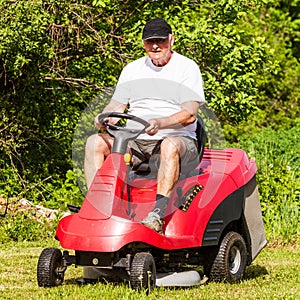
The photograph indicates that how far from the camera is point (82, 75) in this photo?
422 inches

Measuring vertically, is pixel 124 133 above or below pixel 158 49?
below

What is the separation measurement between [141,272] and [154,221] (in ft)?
1.27

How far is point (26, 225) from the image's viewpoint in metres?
8.77

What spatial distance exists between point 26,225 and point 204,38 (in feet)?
9.23

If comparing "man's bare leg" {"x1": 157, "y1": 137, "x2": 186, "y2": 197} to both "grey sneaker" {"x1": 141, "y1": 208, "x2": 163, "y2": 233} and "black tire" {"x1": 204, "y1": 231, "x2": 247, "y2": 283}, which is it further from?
"black tire" {"x1": 204, "y1": 231, "x2": 247, "y2": 283}

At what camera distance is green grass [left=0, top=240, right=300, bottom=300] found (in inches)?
216

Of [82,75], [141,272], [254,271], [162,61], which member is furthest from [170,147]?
[82,75]

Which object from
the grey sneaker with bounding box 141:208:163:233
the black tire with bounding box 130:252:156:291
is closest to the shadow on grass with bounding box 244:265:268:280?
the grey sneaker with bounding box 141:208:163:233

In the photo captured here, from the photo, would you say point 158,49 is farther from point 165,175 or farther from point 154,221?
point 154,221

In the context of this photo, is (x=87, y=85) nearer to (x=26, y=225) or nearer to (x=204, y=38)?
(x=204, y=38)

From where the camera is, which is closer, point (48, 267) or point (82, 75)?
point (48, 267)

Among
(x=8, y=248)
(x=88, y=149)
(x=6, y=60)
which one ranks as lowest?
(x=8, y=248)

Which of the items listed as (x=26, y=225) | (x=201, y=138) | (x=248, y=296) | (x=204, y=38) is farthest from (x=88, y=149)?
(x=204, y=38)

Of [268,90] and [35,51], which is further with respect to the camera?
[268,90]
